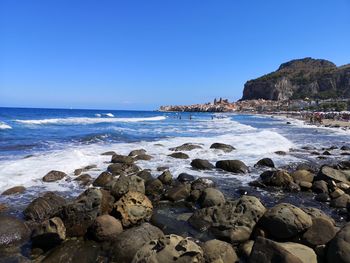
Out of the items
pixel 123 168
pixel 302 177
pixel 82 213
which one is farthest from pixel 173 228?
pixel 123 168

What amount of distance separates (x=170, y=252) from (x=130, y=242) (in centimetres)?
138

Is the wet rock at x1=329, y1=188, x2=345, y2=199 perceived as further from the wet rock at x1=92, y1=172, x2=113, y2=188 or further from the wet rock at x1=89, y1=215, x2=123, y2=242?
the wet rock at x1=92, y1=172, x2=113, y2=188

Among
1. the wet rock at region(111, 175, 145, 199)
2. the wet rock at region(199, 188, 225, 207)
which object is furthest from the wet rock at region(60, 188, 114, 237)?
the wet rock at region(199, 188, 225, 207)

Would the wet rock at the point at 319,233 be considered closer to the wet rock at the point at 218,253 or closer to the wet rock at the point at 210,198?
the wet rock at the point at 218,253

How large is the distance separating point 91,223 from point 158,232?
5.21 ft

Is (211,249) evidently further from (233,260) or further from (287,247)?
(287,247)

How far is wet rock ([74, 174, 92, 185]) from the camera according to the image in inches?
454

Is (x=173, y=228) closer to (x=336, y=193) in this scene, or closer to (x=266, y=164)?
(x=336, y=193)

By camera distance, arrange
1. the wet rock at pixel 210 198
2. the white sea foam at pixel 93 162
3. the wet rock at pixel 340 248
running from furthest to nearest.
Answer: the white sea foam at pixel 93 162 → the wet rock at pixel 210 198 → the wet rock at pixel 340 248

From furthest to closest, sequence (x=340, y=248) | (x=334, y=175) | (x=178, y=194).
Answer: (x=334, y=175) → (x=178, y=194) → (x=340, y=248)

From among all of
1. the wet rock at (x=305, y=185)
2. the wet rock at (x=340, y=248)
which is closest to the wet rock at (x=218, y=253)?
the wet rock at (x=340, y=248)

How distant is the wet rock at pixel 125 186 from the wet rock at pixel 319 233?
4.65m

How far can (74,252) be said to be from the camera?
655cm

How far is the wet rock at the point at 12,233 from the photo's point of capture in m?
6.84
